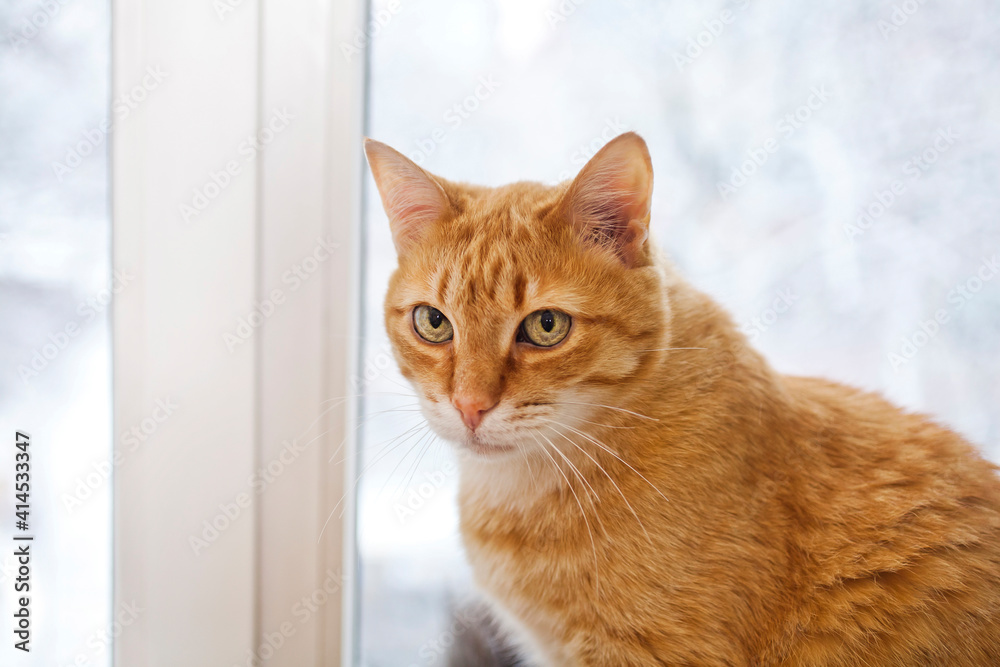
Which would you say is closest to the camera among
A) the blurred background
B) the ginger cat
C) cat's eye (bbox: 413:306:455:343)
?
the ginger cat

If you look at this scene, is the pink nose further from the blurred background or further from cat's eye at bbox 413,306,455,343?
the blurred background

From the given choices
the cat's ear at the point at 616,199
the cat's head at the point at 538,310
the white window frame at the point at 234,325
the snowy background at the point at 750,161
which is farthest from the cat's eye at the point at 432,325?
the white window frame at the point at 234,325

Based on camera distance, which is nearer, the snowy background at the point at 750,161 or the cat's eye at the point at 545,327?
the cat's eye at the point at 545,327

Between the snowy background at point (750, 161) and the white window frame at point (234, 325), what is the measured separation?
106mm

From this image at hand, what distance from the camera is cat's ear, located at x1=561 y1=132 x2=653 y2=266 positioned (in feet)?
3.67

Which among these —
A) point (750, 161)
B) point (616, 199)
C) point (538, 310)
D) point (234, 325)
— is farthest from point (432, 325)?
point (750, 161)

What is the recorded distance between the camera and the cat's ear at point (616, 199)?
1.12 metres

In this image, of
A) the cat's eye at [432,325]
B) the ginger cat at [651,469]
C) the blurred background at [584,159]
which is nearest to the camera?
the ginger cat at [651,469]

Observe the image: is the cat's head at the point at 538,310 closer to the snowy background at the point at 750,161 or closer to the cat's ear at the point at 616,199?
the cat's ear at the point at 616,199

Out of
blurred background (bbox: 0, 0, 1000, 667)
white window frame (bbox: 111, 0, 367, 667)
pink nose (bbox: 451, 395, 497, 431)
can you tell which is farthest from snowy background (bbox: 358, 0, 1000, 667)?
pink nose (bbox: 451, 395, 497, 431)

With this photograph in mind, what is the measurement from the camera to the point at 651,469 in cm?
→ 118

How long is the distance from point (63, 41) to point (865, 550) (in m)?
1.88

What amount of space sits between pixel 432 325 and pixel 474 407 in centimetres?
24

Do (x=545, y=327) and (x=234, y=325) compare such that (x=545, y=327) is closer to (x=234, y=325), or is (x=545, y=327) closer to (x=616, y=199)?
(x=616, y=199)
